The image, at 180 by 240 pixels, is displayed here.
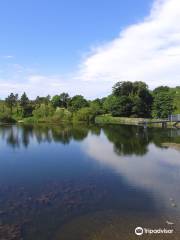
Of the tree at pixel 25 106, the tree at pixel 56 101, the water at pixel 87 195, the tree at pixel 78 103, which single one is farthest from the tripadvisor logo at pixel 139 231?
the tree at pixel 56 101

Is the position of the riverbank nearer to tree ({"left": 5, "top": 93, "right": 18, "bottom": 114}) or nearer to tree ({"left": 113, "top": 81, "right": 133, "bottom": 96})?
tree ({"left": 113, "top": 81, "right": 133, "bottom": 96})

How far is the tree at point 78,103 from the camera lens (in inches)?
3757

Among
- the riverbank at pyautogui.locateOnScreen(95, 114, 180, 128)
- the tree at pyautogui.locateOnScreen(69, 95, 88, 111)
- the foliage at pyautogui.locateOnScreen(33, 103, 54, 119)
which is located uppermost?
the tree at pyautogui.locateOnScreen(69, 95, 88, 111)

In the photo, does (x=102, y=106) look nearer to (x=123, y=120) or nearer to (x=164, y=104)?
(x=123, y=120)

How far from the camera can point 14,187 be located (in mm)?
18109

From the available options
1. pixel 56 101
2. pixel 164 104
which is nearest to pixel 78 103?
pixel 56 101

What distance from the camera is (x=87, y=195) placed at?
16547 millimetres

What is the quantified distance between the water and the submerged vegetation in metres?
43.8

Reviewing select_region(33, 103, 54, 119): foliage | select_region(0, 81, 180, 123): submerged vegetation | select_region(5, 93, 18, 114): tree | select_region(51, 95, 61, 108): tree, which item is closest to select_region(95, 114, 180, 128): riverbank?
select_region(0, 81, 180, 123): submerged vegetation

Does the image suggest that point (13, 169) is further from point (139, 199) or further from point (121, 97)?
point (121, 97)

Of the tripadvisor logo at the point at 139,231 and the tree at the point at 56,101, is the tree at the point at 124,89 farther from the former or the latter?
the tripadvisor logo at the point at 139,231

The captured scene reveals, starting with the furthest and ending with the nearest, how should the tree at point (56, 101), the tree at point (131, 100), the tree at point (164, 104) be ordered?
the tree at point (56, 101), the tree at point (131, 100), the tree at point (164, 104)

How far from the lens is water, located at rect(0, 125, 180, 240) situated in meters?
12.2

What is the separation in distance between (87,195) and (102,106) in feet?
267
